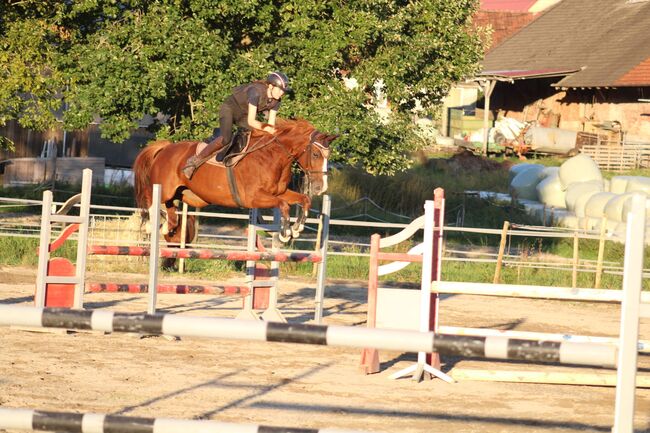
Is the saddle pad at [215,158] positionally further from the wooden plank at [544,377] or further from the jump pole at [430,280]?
the wooden plank at [544,377]

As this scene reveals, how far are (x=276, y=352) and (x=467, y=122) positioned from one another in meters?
37.9

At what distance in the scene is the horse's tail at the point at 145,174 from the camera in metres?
14.2

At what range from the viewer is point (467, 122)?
48031 mm

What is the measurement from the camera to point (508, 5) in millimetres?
65438

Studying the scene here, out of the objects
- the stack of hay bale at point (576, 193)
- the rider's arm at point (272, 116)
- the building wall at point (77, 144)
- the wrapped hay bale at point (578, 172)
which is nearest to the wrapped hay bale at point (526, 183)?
the stack of hay bale at point (576, 193)

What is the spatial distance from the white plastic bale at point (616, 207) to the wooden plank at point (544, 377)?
1507cm

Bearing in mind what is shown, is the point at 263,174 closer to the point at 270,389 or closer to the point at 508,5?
the point at 270,389

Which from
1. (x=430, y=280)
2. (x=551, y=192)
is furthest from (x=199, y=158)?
(x=551, y=192)

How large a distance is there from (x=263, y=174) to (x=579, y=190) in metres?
16.6

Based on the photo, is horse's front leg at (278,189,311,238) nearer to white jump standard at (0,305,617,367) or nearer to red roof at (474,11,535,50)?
white jump standard at (0,305,617,367)

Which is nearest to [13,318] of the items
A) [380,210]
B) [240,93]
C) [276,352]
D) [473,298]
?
[276,352]

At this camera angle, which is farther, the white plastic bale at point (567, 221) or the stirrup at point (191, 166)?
the white plastic bale at point (567, 221)

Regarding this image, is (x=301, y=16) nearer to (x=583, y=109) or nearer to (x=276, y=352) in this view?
(x=276, y=352)

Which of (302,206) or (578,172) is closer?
(302,206)
